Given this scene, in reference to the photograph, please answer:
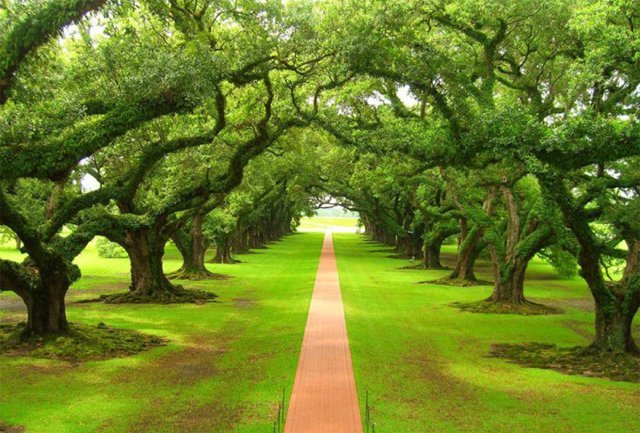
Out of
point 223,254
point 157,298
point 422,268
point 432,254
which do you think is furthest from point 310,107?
point 223,254

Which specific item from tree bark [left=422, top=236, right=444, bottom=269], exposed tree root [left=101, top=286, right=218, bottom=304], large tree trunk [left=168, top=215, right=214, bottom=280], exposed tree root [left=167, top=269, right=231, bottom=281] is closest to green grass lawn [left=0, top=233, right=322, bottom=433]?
exposed tree root [left=101, top=286, right=218, bottom=304]

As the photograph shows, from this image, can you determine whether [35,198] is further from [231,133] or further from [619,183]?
[619,183]

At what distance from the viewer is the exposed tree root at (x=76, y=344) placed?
1346cm

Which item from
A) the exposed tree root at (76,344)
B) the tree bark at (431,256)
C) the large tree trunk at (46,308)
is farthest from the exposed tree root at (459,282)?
the large tree trunk at (46,308)

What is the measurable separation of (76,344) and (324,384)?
681 centimetres

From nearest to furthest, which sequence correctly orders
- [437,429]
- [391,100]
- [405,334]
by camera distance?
[437,429] → [405,334] → [391,100]

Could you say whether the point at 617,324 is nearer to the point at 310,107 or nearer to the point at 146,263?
the point at 310,107

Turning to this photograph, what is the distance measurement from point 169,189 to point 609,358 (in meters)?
17.0

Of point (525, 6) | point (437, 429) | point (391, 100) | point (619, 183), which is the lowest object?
point (437, 429)

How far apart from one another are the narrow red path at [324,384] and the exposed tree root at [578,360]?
429 centimetres

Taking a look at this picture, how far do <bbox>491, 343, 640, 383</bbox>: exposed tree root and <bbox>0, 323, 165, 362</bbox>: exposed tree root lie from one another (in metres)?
9.26

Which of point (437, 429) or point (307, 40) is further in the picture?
point (307, 40)

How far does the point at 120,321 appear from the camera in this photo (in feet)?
60.8

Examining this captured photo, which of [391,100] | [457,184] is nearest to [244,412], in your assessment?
[391,100]
